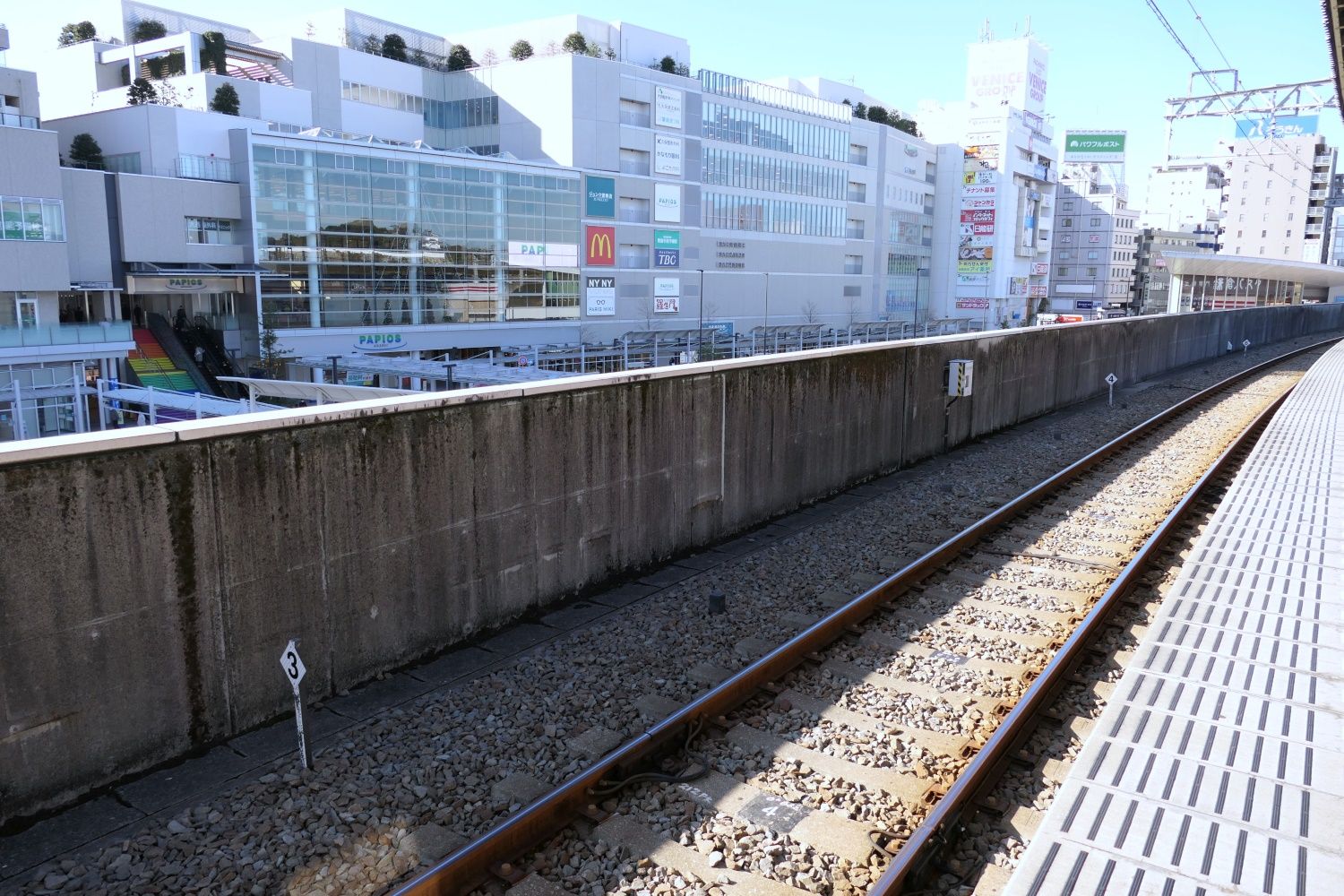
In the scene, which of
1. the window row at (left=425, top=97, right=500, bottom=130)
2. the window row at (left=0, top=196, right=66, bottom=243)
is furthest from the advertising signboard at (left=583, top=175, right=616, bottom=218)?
the window row at (left=0, top=196, right=66, bottom=243)

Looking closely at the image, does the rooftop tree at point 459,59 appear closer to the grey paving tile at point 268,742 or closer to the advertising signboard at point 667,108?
the advertising signboard at point 667,108

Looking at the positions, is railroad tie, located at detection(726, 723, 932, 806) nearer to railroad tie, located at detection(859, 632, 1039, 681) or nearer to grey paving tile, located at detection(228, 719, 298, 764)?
railroad tie, located at detection(859, 632, 1039, 681)

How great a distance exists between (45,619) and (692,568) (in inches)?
260

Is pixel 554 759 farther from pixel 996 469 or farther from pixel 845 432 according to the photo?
pixel 996 469

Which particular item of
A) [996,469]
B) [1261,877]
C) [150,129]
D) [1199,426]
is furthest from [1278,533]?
[150,129]

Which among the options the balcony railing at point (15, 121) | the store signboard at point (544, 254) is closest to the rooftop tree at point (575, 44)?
the store signboard at point (544, 254)

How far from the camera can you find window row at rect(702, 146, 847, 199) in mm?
77688

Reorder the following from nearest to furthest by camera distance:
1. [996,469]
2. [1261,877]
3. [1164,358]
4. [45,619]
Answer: [1261,877] < [45,619] < [996,469] < [1164,358]

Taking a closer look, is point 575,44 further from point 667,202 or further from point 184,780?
point 184,780

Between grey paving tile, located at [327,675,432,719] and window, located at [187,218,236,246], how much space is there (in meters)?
48.6

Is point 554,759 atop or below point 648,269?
below

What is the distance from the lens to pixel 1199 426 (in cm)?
2217

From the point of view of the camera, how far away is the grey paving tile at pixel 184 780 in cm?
626

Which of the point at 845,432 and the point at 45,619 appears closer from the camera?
the point at 45,619
